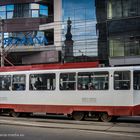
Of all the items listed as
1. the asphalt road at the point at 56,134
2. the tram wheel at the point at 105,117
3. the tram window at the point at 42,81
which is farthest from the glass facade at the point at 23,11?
the asphalt road at the point at 56,134

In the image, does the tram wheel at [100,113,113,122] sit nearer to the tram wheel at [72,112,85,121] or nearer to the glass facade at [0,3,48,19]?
the tram wheel at [72,112,85,121]

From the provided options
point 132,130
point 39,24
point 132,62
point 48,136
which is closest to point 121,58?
point 132,62

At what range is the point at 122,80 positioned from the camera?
20.6 metres

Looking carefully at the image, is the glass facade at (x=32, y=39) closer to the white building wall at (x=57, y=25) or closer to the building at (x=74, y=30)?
the building at (x=74, y=30)

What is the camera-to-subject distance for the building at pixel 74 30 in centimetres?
3897

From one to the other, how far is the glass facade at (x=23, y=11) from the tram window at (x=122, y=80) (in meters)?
28.3

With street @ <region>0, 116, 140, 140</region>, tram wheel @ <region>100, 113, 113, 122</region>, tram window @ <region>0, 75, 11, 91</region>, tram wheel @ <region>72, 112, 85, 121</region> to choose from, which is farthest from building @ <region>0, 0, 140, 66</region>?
street @ <region>0, 116, 140, 140</region>

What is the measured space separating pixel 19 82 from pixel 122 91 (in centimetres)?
643

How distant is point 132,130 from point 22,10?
33.7 metres

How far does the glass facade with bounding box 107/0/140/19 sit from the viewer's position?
127 ft

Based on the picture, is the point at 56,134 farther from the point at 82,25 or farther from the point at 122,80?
the point at 82,25

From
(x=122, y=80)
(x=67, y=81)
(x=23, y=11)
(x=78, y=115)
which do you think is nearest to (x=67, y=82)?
(x=67, y=81)

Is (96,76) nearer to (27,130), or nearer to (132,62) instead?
(27,130)

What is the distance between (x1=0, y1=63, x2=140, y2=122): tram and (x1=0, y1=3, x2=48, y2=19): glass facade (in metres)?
23.8
